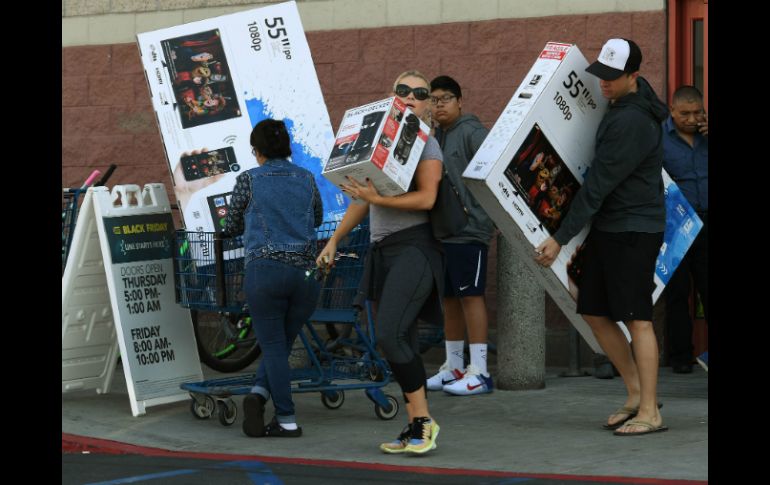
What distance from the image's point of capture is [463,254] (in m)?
8.88

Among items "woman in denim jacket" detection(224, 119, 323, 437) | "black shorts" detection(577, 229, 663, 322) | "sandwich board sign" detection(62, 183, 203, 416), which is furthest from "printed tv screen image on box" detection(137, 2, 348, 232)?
"black shorts" detection(577, 229, 663, 322)

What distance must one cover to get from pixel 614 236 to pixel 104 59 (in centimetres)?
592

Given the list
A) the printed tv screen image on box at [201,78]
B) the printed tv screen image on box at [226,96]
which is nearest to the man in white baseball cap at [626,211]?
the printed tv screen image on box at [226,96]

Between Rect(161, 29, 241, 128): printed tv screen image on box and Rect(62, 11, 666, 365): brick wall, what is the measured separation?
2187mm

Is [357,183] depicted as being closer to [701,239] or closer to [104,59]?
[701,239]

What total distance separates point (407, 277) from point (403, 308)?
156mm

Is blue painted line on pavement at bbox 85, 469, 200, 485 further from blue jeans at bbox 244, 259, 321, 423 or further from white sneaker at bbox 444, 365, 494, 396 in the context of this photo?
white sneaker at bbox 444, 365, 494, 396

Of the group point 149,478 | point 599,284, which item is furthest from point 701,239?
point 149,478

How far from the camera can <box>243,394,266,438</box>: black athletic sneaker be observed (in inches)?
292

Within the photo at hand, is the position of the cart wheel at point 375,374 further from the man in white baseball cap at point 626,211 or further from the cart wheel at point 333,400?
the man in white baseball cap at point 626,211

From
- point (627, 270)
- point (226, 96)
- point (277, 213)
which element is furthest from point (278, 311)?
point (627, 270)

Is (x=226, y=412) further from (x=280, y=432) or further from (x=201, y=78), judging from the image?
(x=201, y=78)
